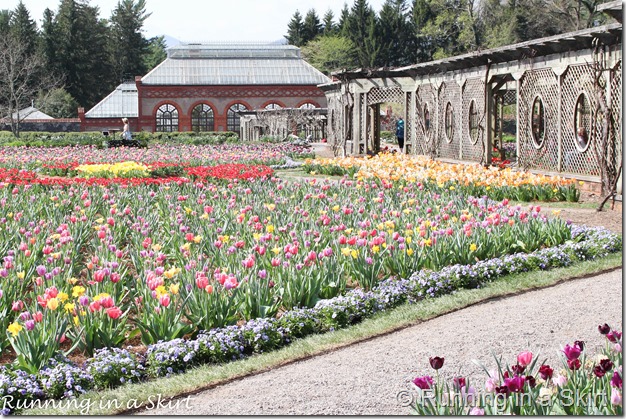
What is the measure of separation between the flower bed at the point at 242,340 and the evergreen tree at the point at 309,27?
2832 inches

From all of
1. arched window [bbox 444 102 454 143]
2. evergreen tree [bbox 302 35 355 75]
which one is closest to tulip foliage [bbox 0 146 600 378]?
arched window [bbox 444 102 454 143]

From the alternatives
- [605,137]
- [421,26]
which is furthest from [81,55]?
[605,137]

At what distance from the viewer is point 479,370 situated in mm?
4902

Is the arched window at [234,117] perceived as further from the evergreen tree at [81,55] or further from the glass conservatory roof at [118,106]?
the evergreen tree at [81,55]

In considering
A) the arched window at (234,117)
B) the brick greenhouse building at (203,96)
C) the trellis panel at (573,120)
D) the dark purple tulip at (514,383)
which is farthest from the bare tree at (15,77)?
the dark purple tulip at (514,383)

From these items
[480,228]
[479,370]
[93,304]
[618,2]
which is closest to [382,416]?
[479,370]

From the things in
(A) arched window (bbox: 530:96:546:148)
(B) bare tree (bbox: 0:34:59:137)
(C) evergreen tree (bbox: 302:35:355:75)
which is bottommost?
(A) arched window (bbox: 530:96:546:148)

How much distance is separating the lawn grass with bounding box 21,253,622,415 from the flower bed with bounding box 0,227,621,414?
0.34ft

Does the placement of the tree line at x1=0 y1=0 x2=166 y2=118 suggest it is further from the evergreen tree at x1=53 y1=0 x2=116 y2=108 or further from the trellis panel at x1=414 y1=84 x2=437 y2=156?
the trellis panel at x1=414 y1=84 x2=437 y2=156

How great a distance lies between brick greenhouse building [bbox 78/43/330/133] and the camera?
52844 mm

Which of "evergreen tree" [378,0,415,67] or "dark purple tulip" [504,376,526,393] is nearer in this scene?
"dark purple tulip" [504,376,526,393]

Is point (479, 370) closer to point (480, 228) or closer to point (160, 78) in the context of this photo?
point (480, 228)

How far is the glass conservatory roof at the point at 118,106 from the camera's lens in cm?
5403
